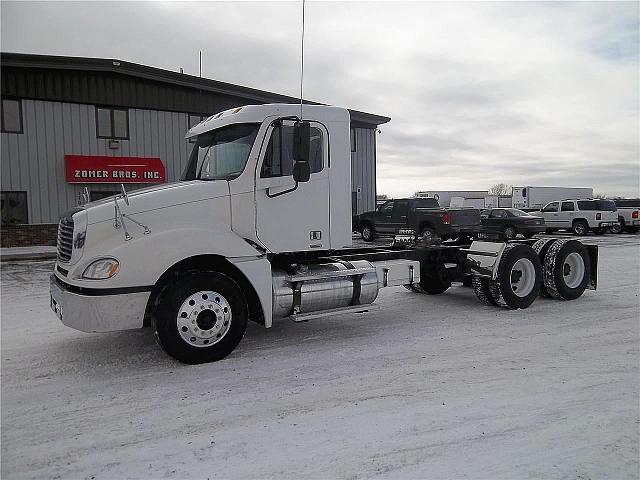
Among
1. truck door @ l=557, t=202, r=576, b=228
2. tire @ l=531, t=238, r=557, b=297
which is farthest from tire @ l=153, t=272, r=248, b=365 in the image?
truck door @ l=557, t=202, r=576, b=228

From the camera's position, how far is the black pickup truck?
58.0 feet

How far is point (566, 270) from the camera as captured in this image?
349 inches

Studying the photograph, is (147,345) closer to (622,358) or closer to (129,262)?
(129,262)

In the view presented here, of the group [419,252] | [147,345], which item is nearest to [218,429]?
[147,345]

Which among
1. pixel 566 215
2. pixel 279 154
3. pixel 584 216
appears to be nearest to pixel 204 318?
pixel 279 154

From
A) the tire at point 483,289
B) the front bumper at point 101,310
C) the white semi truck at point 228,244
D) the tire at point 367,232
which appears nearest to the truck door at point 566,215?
the tire at point 367,232

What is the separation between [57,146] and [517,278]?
58.7 ft

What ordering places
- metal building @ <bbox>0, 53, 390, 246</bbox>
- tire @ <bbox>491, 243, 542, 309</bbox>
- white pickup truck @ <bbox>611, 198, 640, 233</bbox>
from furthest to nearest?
white pickup truck @ <bbox>611, 198, 640, 233</bbox> < metal building @ <bbox>0, 53, 390, 246</bbox> < tire @ <bbox>491, 243, 542, 309</bbox>

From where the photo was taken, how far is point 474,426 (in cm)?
383

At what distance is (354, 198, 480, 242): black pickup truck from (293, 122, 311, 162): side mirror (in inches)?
460

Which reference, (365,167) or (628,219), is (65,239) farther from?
(628,219)

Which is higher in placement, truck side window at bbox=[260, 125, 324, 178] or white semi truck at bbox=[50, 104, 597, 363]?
truck side window at bbox=[260, 125, 324, 178]

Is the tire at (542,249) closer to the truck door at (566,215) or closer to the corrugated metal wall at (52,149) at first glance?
the corrugated metal wall at (52,149)

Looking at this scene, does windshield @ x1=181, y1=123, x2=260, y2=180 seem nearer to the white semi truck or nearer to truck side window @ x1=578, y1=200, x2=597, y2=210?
the white semi truck
